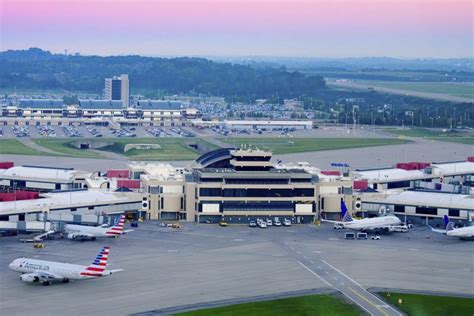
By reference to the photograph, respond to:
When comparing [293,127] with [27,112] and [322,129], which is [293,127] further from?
[27,112]

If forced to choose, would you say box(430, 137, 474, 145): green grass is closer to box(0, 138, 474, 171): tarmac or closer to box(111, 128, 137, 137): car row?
box(0, 138, 474, 171): tarmac

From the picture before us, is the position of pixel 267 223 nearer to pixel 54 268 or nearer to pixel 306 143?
pixel 54 268

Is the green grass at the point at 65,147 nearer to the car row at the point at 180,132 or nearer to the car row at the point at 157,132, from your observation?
the car row at the point at 157,132

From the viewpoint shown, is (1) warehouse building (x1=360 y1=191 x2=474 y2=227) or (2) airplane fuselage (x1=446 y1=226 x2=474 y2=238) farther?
(1) warehouse building (x1=360 y1=191 x2=474 y2=227)

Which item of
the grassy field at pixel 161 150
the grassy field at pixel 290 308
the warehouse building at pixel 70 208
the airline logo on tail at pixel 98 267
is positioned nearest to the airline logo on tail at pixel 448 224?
the warehouse building at pixel 70 208

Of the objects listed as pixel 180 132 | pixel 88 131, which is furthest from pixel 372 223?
pixel 88 131

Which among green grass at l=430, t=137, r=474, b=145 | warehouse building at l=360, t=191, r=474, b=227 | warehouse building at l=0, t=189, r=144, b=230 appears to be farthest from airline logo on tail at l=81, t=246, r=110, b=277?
green grass at l=430, t=137, r=474, b=145
